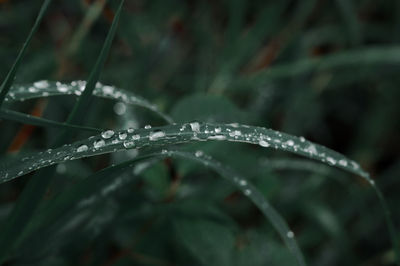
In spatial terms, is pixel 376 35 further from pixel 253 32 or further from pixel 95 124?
pixel 95 124

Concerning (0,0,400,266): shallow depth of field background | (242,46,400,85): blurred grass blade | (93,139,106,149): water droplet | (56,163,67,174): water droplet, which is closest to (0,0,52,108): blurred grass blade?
(93,139,106,149): water droplet

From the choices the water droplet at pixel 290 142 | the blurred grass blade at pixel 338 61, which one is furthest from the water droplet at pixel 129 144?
the blurred grass blade at pixel 338 61

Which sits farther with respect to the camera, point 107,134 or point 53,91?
point 53,91

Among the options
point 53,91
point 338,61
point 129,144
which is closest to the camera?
point 129,144

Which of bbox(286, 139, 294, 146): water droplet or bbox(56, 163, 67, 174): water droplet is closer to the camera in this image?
bbox(286, 139, 294, 146): water droplet

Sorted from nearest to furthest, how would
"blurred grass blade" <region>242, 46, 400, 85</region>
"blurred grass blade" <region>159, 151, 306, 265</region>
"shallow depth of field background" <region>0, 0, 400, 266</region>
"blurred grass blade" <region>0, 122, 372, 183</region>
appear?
1. "blurred grass blade" <region>0, 122, 372, 183</region>
2. "blurred grass blade" <region>159, 151, 306, 265</region>
3. "shallow depth of field background" <region>0, 0, 400, 266</region>
4. "blurred grass blade" <region>242, 46, 400, 85</region>

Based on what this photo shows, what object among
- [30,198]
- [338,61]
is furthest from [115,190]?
[338,61]

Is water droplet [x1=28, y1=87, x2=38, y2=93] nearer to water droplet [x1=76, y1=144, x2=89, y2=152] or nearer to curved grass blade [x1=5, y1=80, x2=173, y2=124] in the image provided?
curved grass blade [x1=5, y1=80, x2=173, y2=124]

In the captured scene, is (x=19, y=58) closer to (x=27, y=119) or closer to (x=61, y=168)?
(x=27, y=119)
